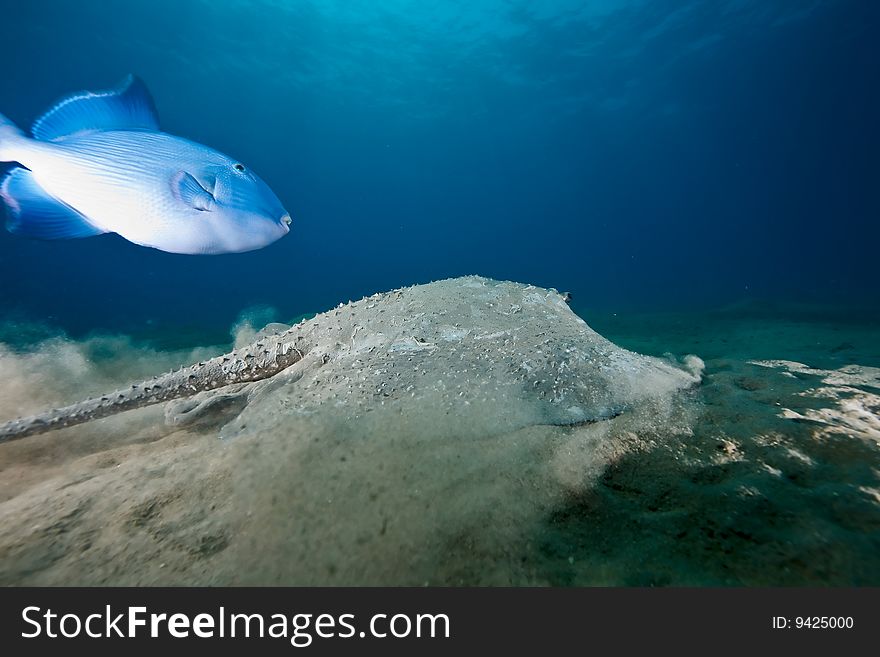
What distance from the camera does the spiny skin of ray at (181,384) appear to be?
2.99 metres

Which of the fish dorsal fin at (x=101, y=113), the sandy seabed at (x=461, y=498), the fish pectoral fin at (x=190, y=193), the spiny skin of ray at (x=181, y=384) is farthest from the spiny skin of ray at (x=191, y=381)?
the fish dorsal fin at (x=101, y=113)

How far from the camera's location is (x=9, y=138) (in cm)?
177

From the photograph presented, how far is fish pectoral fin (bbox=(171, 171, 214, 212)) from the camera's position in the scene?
74.6 inches

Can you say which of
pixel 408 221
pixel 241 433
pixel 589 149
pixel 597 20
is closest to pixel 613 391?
pixel 241 433

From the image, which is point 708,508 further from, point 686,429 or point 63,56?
point 63,56

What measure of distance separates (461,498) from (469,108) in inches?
2531

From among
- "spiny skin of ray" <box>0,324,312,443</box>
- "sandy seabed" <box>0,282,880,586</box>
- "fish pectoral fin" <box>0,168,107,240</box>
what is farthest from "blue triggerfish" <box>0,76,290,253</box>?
"spiny skin of ray" <box>0,324,312,443</box>

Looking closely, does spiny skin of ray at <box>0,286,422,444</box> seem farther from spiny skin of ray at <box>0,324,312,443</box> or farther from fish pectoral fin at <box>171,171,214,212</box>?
fish pectoral fin at <box>171,171,214,212</box>

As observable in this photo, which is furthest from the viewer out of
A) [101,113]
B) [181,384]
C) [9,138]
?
[181,384]

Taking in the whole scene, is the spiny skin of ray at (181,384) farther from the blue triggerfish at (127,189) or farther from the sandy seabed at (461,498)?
the blue triggerfish at (127,189)

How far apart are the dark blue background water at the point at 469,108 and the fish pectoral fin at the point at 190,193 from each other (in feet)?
15.7

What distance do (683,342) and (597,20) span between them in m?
37.0

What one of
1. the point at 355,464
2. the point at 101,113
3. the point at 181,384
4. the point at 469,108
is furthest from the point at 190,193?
the point at 469,108

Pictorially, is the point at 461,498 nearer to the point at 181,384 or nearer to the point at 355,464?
the point at 355,464
